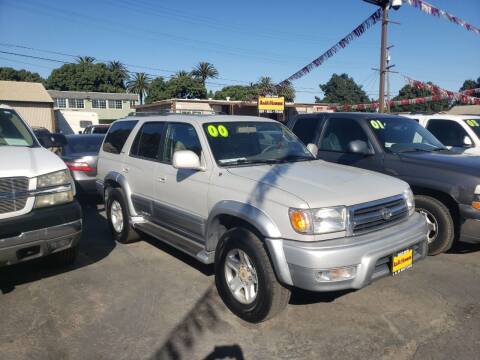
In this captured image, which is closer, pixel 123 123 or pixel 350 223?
pixel 350 223

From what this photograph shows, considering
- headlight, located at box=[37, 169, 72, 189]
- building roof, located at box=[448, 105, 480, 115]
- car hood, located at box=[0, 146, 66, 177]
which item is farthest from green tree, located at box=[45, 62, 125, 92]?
headlight, located at box=[37, 169, 72, 189]

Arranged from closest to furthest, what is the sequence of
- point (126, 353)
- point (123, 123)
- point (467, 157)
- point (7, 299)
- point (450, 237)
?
point (126, 353), point (7, 299), point (450, 237), point (467, 157), point (123, 123)

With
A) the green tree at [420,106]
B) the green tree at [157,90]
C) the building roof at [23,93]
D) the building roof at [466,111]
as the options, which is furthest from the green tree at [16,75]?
the building roof at [466,111]

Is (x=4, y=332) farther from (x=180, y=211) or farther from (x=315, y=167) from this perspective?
(x=315, y=167)

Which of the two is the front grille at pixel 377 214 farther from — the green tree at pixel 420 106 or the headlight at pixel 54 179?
the green tree at pixel 420 106

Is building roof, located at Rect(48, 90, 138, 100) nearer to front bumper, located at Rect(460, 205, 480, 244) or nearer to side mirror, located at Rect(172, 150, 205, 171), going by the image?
side mirror, located at Rect(172, 150, 205, 171)

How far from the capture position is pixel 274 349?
10.1ft

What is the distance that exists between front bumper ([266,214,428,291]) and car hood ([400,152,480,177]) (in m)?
2.09

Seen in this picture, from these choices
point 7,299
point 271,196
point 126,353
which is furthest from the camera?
point 7,299

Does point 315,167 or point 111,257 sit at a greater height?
point 315,167

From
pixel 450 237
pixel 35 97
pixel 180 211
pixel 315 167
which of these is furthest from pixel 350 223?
pixel 35 97

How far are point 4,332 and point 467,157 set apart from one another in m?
5.58

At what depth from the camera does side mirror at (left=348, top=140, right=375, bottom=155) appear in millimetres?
5520

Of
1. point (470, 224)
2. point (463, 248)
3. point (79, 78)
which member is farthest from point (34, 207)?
point (79, 78)
